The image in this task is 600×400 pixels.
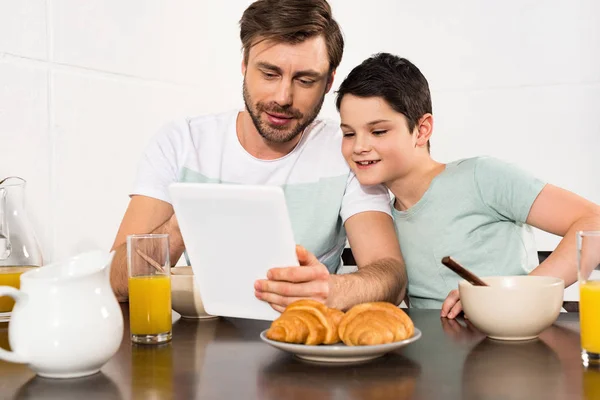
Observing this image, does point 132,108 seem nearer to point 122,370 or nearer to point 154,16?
point 154,16

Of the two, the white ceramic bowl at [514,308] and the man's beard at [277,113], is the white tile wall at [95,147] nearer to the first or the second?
the man's beard at [277,113]

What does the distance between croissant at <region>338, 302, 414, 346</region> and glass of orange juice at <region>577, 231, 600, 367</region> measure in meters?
0.22

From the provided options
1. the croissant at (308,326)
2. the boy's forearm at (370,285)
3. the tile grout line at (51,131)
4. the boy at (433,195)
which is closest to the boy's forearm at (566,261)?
the boy at (433,195)

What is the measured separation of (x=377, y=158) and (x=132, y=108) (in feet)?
3.25

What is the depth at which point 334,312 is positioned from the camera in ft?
3.20

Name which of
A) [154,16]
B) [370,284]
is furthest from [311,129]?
[154,16]

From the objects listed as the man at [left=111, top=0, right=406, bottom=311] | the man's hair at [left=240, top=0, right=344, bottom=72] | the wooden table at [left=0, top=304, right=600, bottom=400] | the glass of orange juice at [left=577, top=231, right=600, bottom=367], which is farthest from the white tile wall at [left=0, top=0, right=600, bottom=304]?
the glass of orange juice at [left=577, top=231, right=600, bottom=367]

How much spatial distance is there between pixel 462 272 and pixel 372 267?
0.43 meters

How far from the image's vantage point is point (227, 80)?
3021 millimetres

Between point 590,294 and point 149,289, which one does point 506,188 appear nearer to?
point 590,294

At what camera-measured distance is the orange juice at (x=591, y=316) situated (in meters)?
0.90

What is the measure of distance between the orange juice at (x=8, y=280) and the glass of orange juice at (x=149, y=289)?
0.85ft

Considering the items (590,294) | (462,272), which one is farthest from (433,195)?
(590,294)

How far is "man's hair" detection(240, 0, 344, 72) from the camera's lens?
175 cm
